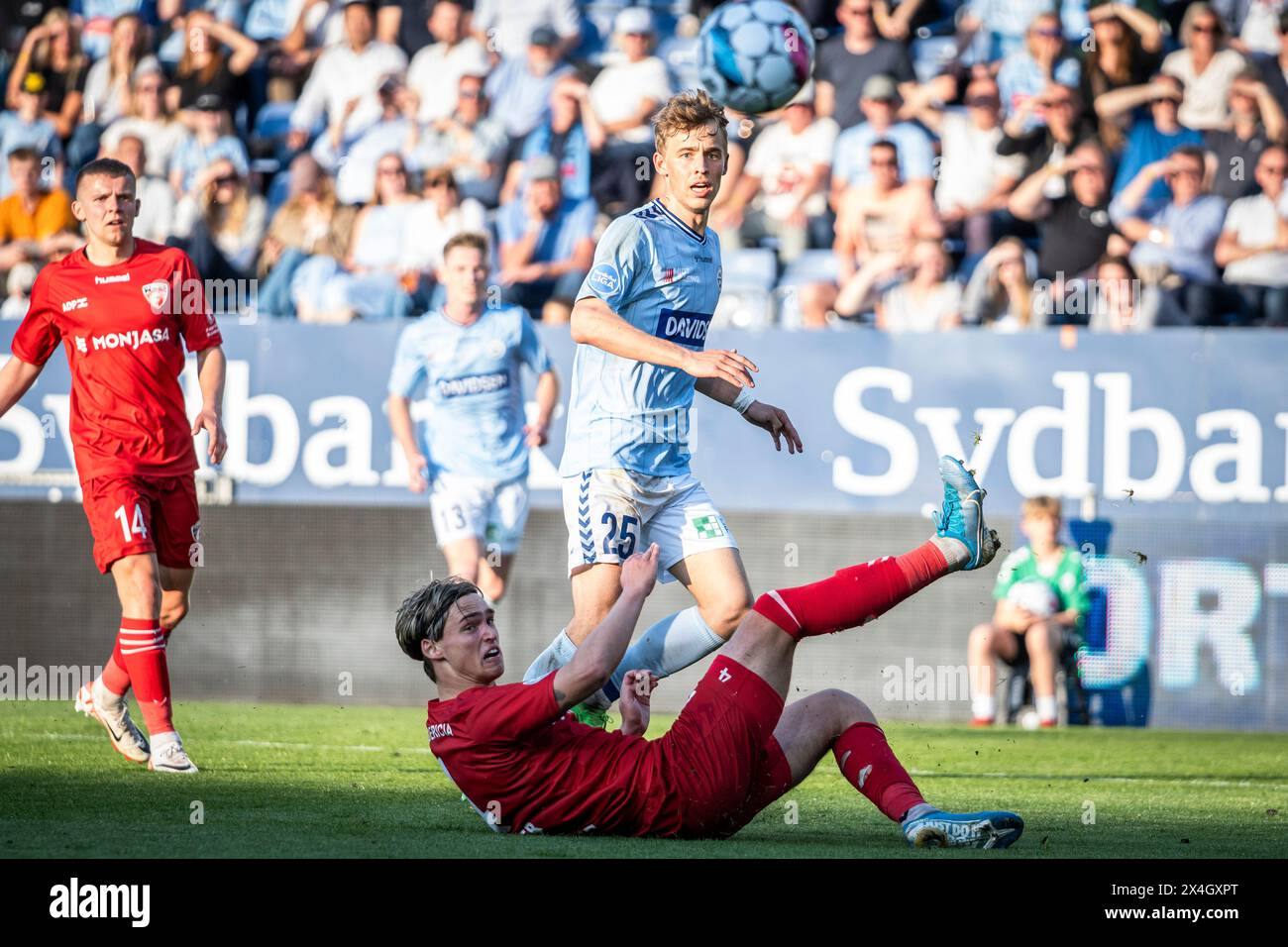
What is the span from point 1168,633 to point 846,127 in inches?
181

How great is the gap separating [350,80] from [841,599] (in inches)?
410

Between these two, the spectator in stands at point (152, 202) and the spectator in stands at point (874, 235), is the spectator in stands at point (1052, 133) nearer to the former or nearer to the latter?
the spectator in stands at point (874, 235)

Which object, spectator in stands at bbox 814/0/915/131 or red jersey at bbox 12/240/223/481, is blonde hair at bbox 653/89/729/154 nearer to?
red jersey at bbox 12/240/223/481

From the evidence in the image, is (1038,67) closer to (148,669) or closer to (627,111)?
(627,111)

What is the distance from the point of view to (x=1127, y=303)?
466 inches

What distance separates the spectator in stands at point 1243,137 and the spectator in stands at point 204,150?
7.33 m

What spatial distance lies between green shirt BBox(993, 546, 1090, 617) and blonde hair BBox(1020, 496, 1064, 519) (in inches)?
8.2

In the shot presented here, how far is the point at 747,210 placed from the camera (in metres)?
13.0

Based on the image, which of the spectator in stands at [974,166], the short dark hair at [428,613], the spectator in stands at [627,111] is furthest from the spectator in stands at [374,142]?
the short dark hair at [428,613]

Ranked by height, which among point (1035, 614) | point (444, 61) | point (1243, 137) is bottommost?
point (1035, 614)

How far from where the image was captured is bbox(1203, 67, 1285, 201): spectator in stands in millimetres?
12250

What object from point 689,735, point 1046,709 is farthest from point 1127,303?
point 689,735

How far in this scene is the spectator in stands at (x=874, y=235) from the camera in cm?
1219

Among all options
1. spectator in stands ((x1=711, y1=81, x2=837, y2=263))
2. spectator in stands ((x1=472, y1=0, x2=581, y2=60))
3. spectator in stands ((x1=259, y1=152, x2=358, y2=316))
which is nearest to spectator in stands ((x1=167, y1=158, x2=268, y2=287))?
spectator in stands ((x1=259, y1=152, x2=358, y2=316))
